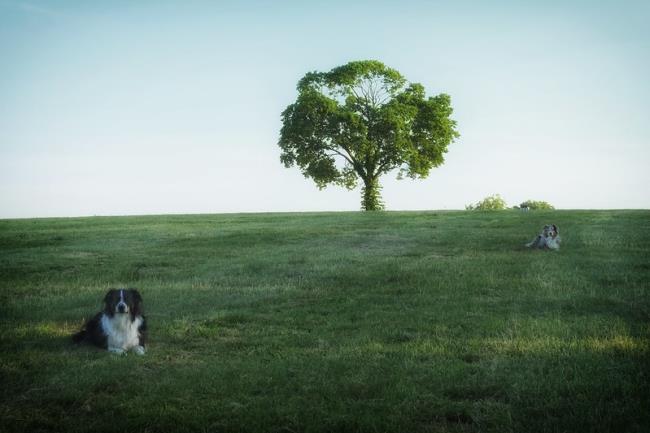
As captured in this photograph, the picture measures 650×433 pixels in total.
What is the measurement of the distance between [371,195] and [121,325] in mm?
45240

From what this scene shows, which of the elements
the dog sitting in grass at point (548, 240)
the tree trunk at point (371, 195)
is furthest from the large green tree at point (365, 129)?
the dog sitting in grass at point (548, 240)

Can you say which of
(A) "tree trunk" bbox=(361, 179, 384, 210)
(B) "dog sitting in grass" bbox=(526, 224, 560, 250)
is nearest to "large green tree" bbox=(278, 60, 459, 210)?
(A) "tree trunk" bbox=(361, 179, 384, 210)

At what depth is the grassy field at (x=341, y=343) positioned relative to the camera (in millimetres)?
6602

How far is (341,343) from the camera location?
9641 millimetres

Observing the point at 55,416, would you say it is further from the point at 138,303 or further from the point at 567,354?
the point at 567,354

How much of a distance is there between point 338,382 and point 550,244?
15.4m

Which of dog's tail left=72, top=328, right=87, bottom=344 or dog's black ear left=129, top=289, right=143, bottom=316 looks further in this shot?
dog's tail left=72, top=328, right=87, bottom=344

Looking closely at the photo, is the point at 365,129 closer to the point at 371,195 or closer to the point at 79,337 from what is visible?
the point at 371,195

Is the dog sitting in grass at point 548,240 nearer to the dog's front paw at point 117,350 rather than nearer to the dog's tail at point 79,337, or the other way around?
the dog's front paw at point 117,350

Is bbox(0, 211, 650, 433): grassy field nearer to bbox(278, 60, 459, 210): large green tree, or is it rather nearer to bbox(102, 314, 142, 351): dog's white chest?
→ bbox(102, 314, 142, 351): dog's white chest

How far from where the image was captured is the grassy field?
A: 6.60 meters

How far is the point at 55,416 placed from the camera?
22.2 feet

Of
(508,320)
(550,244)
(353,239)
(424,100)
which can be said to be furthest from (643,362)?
(424,100)

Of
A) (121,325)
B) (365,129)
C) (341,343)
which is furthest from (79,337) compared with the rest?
(365,129)
